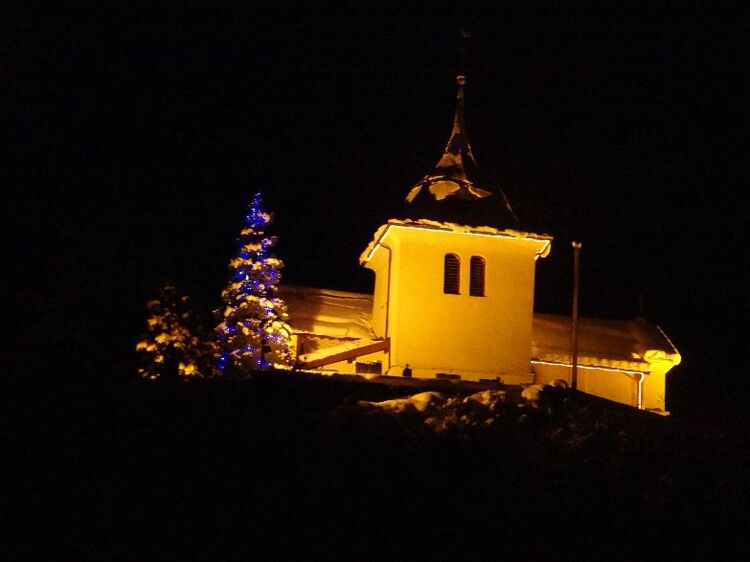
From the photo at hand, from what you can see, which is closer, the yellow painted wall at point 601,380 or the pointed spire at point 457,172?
the pointed spire at point 457,172

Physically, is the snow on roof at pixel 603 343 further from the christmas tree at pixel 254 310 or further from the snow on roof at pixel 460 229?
the christmas tree at pixel 254 310

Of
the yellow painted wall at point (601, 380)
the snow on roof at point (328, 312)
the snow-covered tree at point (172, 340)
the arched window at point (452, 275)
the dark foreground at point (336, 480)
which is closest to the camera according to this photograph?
the dark foreground at point (336, 480)

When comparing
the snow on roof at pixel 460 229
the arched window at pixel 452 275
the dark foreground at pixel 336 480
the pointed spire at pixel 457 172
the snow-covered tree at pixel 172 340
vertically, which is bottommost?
the dark foreground at pixel 336 480

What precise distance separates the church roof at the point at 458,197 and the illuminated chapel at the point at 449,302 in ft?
0.10

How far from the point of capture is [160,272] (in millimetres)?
31125

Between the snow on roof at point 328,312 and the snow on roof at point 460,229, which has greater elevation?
the snow on roof at point 460,229

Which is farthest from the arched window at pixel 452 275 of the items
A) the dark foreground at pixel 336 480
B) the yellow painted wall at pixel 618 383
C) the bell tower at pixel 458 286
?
the dark foreground at pixel 336 480

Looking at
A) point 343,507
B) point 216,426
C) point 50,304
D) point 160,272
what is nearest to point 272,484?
point 343,507

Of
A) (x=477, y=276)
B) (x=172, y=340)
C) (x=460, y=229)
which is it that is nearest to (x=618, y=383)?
(x=477, y=276)

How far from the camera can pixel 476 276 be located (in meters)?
30.9

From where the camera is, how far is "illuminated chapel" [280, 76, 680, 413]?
29.9 metres

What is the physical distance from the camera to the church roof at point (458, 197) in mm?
30781

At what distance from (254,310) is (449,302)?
5292 millimetres

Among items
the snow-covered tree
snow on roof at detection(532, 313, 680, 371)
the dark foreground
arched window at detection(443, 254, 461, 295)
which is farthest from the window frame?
the dark foreground
